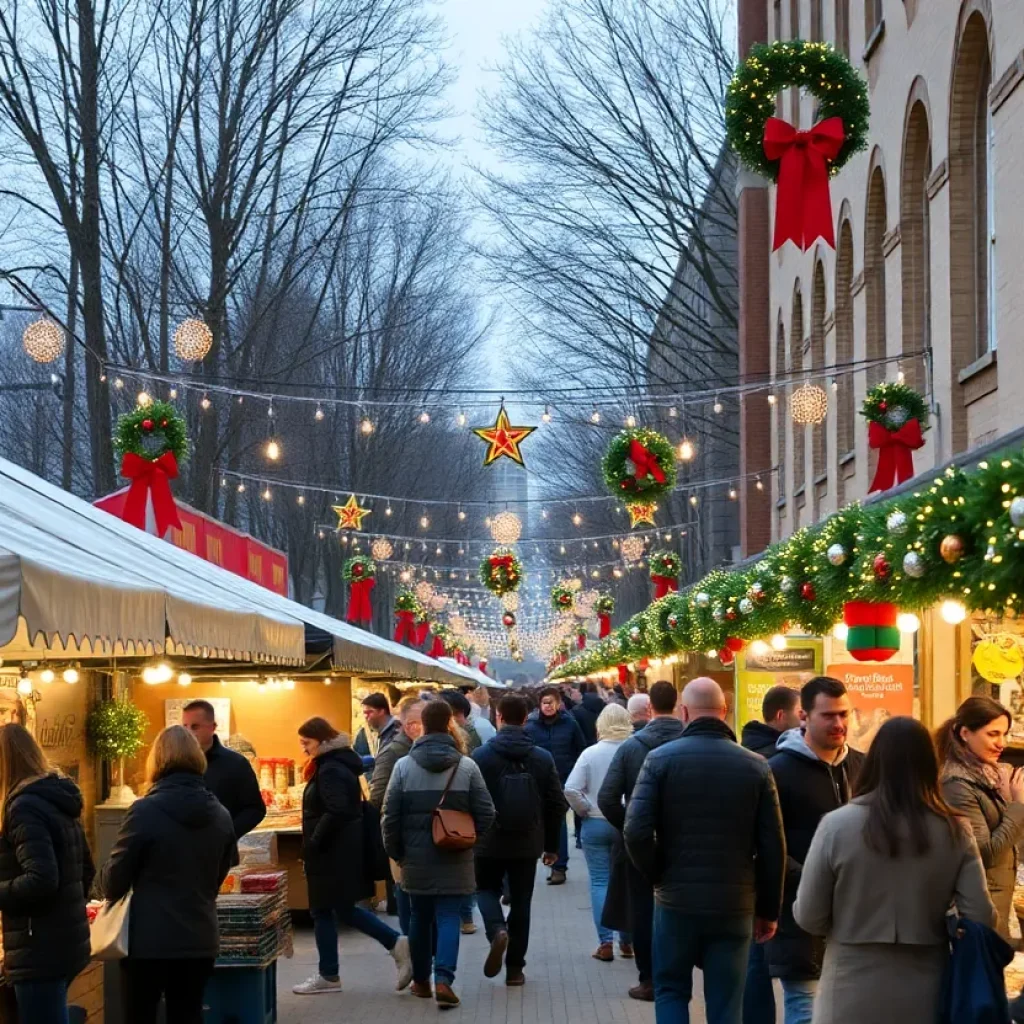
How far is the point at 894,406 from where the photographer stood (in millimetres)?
18578

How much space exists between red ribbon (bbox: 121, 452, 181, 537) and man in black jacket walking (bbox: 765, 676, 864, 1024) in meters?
12.7

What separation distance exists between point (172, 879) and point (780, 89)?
34.3 feet

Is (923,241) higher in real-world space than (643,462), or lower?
higher

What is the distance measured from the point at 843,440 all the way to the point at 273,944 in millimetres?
→ 17304

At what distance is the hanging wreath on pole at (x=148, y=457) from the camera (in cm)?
1989

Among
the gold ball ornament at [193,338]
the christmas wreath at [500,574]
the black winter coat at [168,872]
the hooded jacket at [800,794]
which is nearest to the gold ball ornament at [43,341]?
the gold ball ornament at [193,338]

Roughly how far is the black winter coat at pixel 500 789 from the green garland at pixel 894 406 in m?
7.61

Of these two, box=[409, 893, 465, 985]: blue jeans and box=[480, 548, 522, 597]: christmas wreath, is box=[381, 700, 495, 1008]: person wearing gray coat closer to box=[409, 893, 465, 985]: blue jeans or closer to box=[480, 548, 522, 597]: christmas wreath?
box=[409, 893, 465, 985]: blue jeans

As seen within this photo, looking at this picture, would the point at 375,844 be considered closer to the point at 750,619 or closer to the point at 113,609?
the point at 750,619

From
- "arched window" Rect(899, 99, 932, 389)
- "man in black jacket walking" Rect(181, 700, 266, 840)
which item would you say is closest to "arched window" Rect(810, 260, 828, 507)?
"arched window" Rect(899, 99, 932, 389)

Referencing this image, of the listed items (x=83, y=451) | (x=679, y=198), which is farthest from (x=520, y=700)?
(x=83, y=451)

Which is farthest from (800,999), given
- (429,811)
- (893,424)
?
(893,424)

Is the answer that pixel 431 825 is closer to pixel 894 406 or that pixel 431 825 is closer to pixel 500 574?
pixel 894 406

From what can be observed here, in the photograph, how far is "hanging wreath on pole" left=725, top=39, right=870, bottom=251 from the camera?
47.3 ft
